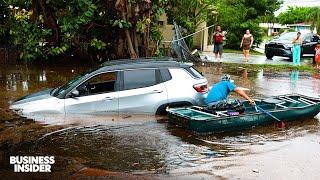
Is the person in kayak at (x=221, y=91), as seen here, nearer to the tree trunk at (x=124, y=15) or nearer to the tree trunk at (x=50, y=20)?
the tree trunk at (x=124, y=15)

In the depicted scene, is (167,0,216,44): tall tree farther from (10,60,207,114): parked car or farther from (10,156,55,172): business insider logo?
A: (10,156,55,172): business insider logo

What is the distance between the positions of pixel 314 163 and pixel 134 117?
4479mm

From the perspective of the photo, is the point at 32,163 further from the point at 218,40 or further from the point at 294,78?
the point at 218,40

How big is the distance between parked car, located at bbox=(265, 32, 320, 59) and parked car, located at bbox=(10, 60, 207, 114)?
53.3 ft

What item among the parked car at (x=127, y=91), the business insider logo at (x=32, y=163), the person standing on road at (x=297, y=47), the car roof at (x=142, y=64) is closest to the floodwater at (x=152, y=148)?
the business insider logo at (x=32, y=163)

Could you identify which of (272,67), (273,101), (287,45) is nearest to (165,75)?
(273,101)

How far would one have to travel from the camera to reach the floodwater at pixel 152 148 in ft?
25.5

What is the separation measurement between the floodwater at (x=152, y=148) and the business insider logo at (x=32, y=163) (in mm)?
118

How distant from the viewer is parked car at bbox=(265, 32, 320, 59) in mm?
26281

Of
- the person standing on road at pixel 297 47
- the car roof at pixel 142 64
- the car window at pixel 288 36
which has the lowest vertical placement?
the car roof at pixel 142 64

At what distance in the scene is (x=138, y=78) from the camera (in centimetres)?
1112

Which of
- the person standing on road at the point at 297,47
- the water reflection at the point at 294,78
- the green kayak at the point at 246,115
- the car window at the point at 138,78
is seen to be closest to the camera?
the green kayak at the point at 246,115

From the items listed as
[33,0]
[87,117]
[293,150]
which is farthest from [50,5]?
[293,150]

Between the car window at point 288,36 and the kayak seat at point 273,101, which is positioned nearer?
the kayak seat at point 273,101
